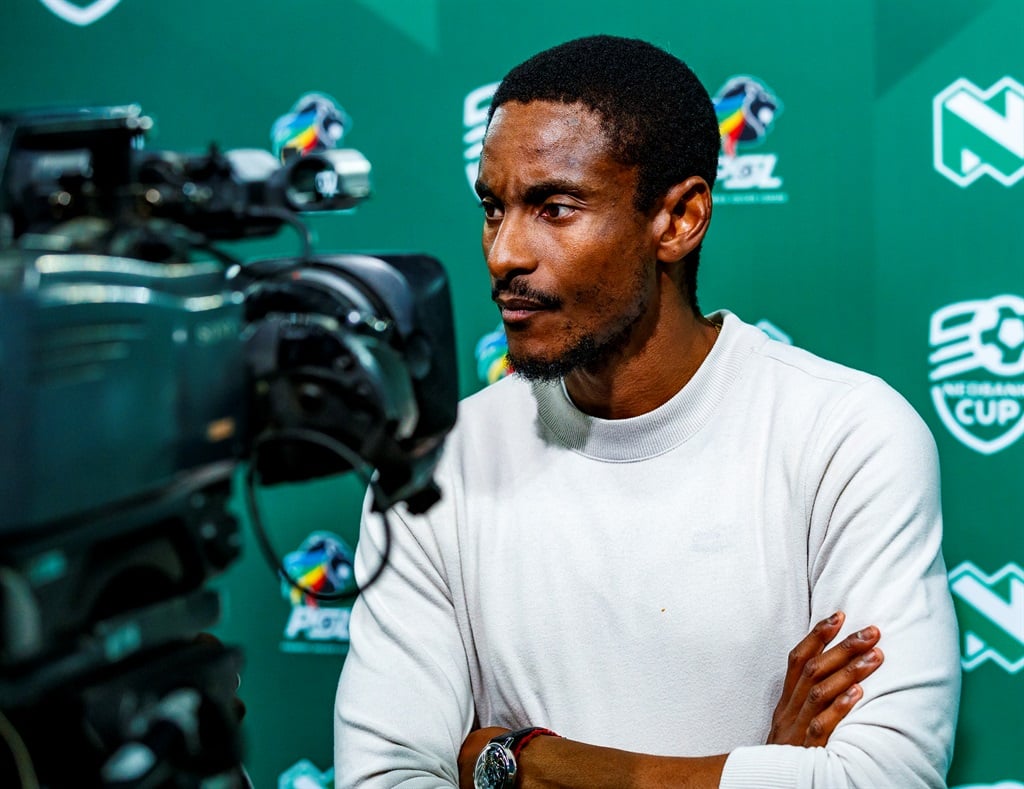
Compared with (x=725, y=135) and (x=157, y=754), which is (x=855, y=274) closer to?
(x=725, y=135)

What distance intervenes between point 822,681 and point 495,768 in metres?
0.40

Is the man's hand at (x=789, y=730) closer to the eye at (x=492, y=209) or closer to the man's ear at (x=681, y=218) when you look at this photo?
the man's ear at (x=681, y=218)

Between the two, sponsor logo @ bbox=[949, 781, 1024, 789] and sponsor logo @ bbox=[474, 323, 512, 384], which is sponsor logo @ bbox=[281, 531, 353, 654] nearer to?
sponsor logo @ bbox=[474, 323, 512, 384]

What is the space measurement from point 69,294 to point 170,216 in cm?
18

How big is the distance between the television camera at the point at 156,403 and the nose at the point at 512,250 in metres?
0.63

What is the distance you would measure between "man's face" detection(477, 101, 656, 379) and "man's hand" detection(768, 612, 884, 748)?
1.52 ft

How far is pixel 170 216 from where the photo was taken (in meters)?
0.80

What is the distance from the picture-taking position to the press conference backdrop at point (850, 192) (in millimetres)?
1913

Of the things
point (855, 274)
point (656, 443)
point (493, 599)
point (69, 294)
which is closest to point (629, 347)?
point (656, 443)

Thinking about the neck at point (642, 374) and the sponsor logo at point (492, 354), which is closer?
the neck at point (642, 374)

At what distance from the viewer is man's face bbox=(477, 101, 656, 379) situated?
1558 millimetres

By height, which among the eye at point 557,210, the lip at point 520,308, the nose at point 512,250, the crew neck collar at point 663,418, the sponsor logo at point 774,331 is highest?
the eye at point 557,210

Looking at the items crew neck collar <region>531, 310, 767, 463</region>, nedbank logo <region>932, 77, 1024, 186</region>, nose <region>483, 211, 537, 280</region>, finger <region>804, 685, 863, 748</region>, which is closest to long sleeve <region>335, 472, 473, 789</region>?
crew neck collar <region>531, 310, 767, 463</region>

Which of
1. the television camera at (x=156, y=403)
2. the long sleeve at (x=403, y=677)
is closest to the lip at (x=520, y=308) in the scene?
the long sleeve at (x=403, y=677)
